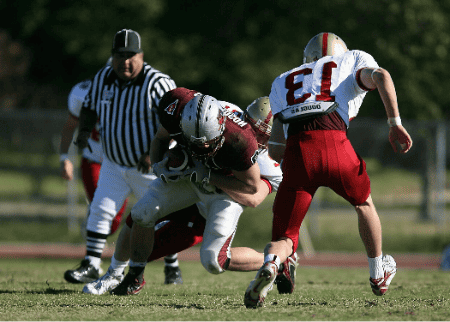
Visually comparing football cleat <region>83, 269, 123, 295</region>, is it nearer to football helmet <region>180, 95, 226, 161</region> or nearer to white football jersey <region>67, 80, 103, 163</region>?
football helmet <region>180, 95, 226, 161</region>

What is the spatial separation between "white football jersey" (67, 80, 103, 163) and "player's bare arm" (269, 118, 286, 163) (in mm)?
2256

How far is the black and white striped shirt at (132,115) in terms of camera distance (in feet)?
16.6

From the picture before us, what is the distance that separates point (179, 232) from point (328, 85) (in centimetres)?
150

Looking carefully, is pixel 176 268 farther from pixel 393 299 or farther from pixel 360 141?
pixel 360 141

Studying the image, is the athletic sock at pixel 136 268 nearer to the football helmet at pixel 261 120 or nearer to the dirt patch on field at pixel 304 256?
the football helmet at pixel 261 120

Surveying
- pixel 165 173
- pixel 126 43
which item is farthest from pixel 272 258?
pixel 126 43

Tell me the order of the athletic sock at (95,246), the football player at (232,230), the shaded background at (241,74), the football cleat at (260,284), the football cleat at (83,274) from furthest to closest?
1. the shaded background at (241,74)
2. the athletic sock at (95,246)
3. the football cleat at (83,274)
4. the football player at (232,230)
5. the football cleat at (260,284)

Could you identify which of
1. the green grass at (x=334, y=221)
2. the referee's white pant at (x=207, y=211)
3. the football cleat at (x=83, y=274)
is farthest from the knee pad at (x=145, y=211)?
the green grass at (x=334, y=221)

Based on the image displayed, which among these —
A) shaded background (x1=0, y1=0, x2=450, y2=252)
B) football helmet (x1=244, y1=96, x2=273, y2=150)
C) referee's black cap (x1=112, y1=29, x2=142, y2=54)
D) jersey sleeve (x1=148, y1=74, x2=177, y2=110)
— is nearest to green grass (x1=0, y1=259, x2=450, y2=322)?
football helmet (x1=244, y1=96, x2=273, y2=150)

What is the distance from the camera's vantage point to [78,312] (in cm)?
340

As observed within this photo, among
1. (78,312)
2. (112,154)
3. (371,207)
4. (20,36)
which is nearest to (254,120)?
(371,207)

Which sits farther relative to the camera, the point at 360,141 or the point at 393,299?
the point at 360,141

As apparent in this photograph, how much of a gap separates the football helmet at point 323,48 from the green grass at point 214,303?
1.49 meters

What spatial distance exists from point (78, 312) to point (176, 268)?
202 centimetres
